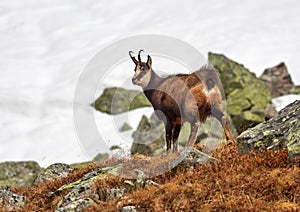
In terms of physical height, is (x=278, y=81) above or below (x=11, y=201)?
above

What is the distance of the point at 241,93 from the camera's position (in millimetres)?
40000

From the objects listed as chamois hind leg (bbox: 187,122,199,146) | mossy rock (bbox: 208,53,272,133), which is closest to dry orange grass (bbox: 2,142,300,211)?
chamois hind leg (bbox: 187,122,199,146)

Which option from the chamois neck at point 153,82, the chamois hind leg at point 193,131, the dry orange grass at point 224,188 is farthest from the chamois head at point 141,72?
the dry orange grass at point 224,188

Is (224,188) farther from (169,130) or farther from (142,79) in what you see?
(142,79)

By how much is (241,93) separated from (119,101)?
15437 millimetres

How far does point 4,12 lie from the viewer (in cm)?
11725

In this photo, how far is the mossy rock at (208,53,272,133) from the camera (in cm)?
3534

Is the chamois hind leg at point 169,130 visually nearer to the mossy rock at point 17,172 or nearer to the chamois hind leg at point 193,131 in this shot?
the chamois hind leg at point 193,131

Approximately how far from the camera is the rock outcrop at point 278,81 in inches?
2088

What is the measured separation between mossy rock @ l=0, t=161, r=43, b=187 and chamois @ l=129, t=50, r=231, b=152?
18.6 m

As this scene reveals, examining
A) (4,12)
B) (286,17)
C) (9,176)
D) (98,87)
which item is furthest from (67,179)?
(4,12)

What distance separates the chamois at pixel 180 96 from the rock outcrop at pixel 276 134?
1544 millimetres

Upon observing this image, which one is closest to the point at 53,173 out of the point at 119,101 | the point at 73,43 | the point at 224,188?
the point at 224,188

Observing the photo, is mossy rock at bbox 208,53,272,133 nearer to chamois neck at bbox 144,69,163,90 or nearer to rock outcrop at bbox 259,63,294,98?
rock outcrop at bbox 259,63,294,98
